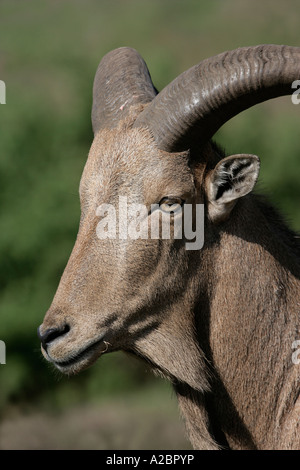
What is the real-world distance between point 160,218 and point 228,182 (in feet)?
2.02

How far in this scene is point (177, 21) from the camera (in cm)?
3481

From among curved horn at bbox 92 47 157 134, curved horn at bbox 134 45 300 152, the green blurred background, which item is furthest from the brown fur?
the green blurred background

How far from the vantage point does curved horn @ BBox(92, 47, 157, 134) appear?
6.78m

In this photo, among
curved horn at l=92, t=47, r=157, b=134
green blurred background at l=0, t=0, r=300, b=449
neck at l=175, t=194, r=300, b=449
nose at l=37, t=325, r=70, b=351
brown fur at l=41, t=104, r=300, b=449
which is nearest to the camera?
nose at l=37, t=325, r=70, b=351

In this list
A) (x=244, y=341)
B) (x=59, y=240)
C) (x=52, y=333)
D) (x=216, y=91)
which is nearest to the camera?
(x=52, y=333)

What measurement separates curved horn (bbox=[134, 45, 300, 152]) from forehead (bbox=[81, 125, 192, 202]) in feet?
0.34

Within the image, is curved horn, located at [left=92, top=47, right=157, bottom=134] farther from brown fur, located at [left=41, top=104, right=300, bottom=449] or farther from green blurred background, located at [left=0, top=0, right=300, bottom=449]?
green blurred background, located at [left=0, top=0, right=300, bottom=449]

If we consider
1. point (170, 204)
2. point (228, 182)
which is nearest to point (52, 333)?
point (170, 204)

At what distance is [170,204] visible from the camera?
241 inches

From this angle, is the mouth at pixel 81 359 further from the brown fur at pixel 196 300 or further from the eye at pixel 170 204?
the eye at pixel 170 204

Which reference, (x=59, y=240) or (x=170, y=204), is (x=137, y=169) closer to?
(x=170, y=204)

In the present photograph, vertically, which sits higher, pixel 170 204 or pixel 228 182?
pixel 228 182

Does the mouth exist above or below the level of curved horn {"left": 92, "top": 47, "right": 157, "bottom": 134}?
below

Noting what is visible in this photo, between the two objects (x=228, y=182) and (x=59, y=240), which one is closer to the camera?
(x=228, y=182)
